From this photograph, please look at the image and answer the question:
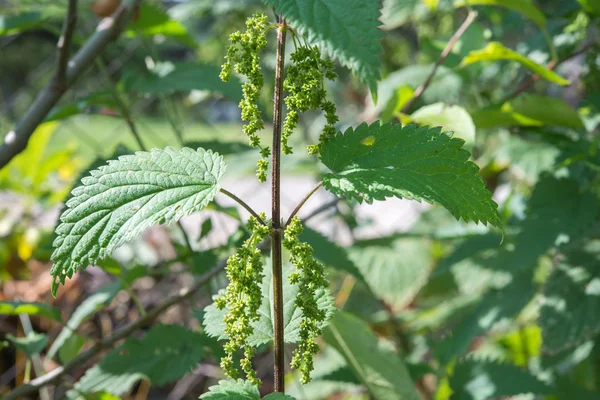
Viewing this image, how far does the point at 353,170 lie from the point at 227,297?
192mm

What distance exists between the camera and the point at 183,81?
127 cm

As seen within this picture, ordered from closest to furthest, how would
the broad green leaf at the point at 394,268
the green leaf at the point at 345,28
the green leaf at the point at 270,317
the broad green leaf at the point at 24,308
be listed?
1. the green leaf at the point at 345,28
2. the green leaf at the point at 270,317
3. the broad green leaf at the point at 24,308
4. the broad green leaf at the point at 394,268

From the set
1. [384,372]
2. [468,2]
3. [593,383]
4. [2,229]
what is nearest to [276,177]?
[384,372]

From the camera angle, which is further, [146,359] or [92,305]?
[92,305]

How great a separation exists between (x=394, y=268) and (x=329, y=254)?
0.78 meters

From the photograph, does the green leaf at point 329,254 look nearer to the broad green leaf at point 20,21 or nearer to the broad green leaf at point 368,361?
the broad green leaf at point 368,361

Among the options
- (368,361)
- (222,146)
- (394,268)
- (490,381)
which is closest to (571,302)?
(490,381)

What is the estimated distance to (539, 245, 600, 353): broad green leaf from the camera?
127 cm

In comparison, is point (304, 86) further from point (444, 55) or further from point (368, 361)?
point (444, 55)

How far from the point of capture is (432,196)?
644mm

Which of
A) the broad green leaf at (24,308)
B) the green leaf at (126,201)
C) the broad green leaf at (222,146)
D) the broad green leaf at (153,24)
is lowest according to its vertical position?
the broad green leaf at (24,308)

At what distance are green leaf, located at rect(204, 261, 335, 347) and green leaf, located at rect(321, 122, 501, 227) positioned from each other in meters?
0.16

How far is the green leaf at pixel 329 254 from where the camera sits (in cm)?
118

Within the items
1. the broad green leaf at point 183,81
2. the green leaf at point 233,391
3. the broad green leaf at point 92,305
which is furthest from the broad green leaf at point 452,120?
the broad green leaf at point 92,305
